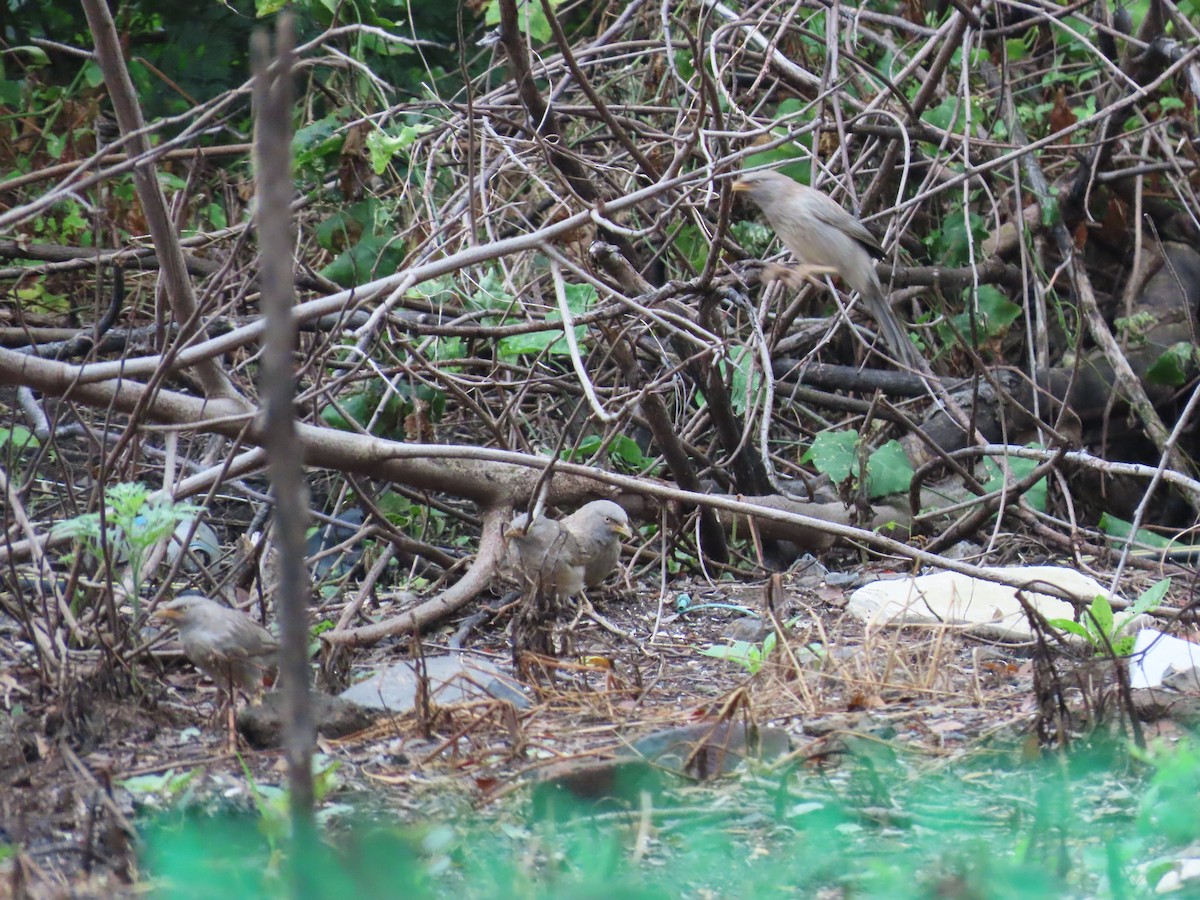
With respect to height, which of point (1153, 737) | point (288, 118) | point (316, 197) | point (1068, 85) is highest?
point (1068, 85)

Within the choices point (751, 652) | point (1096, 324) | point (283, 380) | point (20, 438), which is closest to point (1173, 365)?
point (1096, 324)

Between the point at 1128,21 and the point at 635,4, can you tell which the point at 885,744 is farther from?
the point at 1128,21

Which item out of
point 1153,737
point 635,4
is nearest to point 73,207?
point 635,4

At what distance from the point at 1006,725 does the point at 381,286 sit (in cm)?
210

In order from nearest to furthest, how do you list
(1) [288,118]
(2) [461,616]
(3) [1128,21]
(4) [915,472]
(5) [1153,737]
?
(1) [288,118]
(5) [1153,737]
(2) [461,616]
(4) [915,472]
(3) [1128,21]

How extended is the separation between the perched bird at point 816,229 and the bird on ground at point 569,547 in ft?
4.26

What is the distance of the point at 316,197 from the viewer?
20.1 ft

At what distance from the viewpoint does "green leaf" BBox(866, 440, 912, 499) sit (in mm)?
5535

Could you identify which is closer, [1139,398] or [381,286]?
[381,286]

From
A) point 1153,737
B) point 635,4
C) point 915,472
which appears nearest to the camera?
point 1153,737

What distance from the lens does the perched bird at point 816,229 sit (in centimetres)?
506

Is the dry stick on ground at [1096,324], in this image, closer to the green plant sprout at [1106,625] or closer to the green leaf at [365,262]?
the green plant sprout at [1106,625]

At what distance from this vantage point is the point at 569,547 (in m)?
4.31

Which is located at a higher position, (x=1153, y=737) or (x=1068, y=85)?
(x=1068, y=85)
